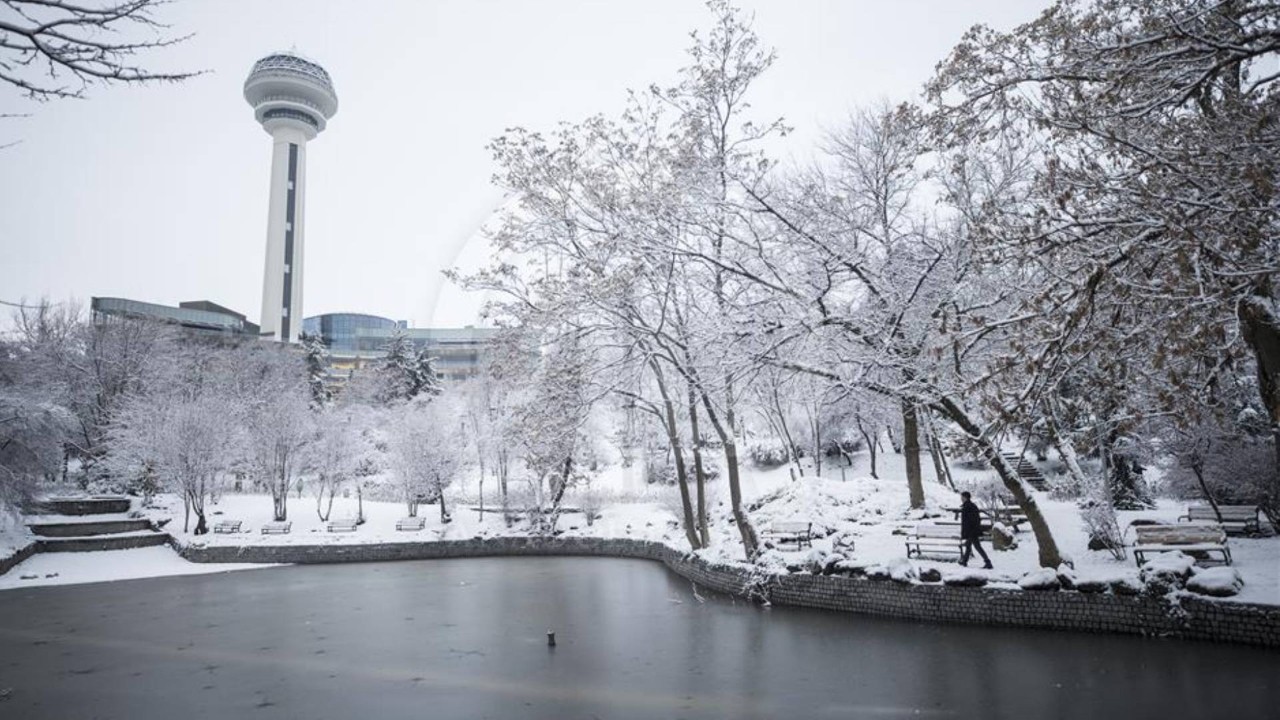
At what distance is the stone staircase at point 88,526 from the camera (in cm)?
2525

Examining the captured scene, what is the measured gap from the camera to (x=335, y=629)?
521 inches

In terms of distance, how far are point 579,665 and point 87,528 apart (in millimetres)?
26074

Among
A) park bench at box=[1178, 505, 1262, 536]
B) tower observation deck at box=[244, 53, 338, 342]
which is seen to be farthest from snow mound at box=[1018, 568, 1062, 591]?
tower observation deck at box=[244, 53, 338, 342]

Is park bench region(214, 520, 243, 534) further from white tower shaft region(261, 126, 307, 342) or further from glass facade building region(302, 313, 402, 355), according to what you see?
glass facade building region(302, 313, 402, 355)

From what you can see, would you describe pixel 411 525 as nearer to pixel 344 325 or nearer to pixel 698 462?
pixel 698 462

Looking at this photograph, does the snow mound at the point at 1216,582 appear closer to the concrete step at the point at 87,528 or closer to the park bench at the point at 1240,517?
the park bench at the point at 1240,517

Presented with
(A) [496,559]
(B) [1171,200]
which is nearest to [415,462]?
(A) [496,559]

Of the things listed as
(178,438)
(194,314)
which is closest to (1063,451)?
(178,438)

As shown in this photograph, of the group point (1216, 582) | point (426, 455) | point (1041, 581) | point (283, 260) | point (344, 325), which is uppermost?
point (344, 325)

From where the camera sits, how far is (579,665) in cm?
1009

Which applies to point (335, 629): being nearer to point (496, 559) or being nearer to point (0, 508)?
point (496, 559)

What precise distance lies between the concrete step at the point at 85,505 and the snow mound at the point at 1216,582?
113 feet

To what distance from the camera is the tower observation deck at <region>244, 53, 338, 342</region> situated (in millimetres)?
80312

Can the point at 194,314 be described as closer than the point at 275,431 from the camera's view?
No
